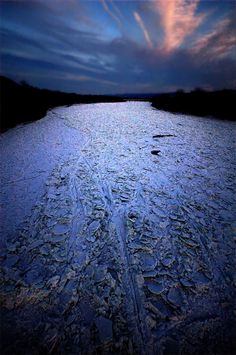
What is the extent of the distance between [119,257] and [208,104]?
14303mm

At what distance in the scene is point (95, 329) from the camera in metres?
1.68

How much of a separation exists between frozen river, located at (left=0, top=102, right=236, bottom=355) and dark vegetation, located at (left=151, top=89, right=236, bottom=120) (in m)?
9.34

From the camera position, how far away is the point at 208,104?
515 inches

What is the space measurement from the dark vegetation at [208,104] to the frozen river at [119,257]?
9342mm

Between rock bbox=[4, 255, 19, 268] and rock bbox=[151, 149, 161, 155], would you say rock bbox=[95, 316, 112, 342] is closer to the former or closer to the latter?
rock bbox=[4, 255, 19, 268]

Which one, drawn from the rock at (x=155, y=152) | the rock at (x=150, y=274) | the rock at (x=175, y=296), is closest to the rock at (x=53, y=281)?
the rock at (x=150, y=274)

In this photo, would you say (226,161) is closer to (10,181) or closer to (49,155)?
(49,155)

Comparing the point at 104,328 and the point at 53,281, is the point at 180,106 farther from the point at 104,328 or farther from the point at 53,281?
the point at 104,328

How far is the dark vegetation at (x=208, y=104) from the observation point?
1215cm

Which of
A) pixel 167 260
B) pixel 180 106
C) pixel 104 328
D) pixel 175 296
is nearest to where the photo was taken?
pixel 104 328

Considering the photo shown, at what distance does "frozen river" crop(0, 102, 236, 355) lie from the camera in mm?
1644

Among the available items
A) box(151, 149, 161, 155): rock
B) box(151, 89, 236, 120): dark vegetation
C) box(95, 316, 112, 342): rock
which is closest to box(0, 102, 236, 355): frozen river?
box(95, 316, 112, 342): rock

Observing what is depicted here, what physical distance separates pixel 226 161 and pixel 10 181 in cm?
585

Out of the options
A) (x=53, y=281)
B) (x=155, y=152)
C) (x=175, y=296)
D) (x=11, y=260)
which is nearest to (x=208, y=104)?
(x=155, y=152)
